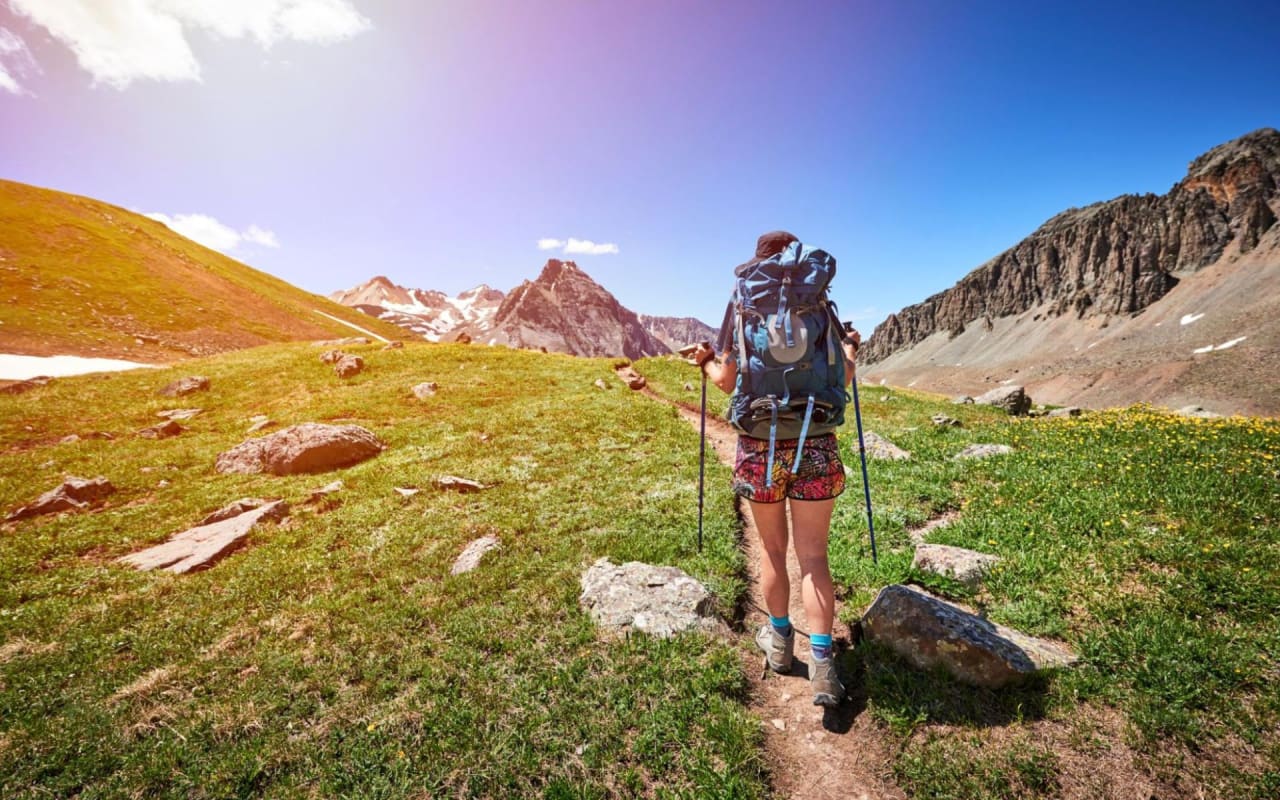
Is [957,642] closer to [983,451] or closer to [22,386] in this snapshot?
[983,451]

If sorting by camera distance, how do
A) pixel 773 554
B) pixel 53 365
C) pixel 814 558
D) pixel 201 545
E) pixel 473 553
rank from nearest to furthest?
pixel 814 558 → pixel 773 554 → pixel 473 553 → pixel 201 545 → pixel 53 365

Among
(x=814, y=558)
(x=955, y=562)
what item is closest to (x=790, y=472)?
(x=814, y=558)

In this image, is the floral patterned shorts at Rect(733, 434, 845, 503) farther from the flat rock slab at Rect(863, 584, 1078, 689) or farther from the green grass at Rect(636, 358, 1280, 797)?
the green grass at Rect(636, 358, 1280, 797)

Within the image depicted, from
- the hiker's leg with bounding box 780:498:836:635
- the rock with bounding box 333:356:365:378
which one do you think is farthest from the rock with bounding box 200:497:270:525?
the rock with bounding box 333:356:365:378

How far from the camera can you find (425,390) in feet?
88.3

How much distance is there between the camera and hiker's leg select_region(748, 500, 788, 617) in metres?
5.25

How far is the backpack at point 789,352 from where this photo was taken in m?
4.96

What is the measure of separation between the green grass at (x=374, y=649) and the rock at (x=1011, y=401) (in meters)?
20.5

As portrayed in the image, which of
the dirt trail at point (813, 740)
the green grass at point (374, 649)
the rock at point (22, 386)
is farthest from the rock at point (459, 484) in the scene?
the rock at point (22, 386)

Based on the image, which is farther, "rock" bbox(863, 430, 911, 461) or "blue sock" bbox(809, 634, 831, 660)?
"rock" bbox(863, 430, 911, 461)

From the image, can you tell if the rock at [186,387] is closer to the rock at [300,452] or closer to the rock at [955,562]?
the rock at [300,452]

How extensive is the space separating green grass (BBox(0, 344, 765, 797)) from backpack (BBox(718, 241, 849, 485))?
338 cm

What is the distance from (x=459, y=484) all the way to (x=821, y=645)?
11.3 meters

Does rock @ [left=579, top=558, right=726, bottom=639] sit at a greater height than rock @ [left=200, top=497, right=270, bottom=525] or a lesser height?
greater
